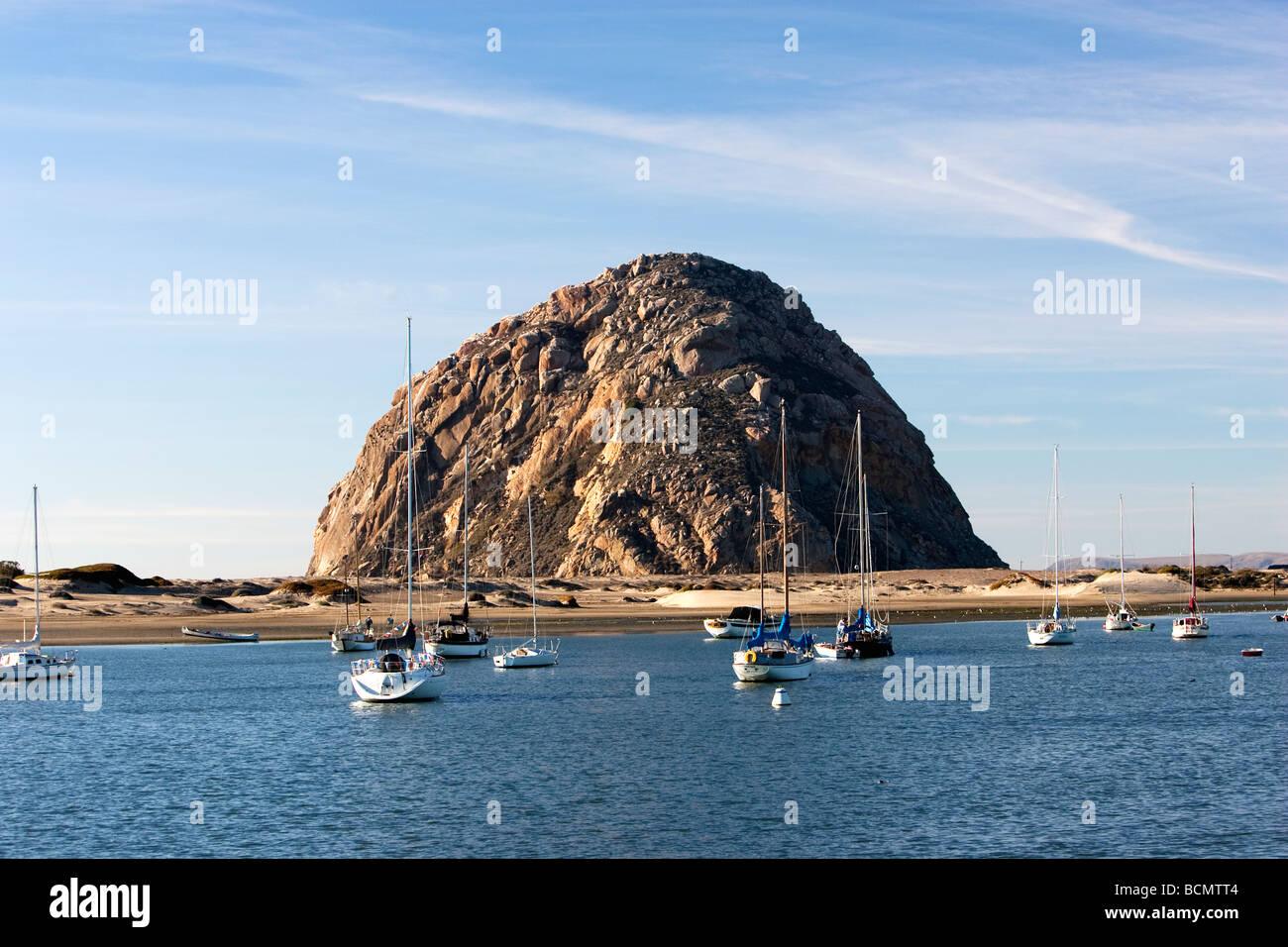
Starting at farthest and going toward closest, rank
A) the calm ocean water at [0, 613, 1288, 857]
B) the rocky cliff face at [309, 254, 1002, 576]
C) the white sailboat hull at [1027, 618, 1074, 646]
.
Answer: the rocky cliff face at [309, 254, 1002, 576], the white sailboat hull at [1027, 618, 1074, 646], the calm ocean water at [0, 613, 1288, 857]

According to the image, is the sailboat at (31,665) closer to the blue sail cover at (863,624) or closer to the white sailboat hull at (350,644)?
the white sailboat hull at (350,644)

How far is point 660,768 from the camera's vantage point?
42.3 m

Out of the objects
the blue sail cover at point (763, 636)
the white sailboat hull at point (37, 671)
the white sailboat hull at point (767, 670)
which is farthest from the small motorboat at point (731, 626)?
the white sailboat hull at point (37, 671)

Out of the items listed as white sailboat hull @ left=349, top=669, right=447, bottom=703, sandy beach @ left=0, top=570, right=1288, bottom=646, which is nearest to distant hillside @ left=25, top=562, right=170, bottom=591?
sandy beach @ left=0, top=570, right=1288, bottom=646

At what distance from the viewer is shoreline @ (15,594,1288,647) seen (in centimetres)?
11125

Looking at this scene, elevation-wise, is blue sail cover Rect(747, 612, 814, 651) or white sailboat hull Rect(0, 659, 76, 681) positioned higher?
blue sail cover Rect(747, 612, 814, 651)

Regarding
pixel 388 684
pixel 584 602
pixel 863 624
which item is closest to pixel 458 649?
pixel 388 684

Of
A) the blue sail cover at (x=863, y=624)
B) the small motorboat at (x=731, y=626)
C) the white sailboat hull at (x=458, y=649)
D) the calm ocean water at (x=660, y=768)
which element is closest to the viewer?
the calm ocean water at (x=660, y=768)

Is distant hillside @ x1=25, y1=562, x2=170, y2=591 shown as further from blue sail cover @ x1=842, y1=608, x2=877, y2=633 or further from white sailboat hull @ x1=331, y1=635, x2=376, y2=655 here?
blue sail cover @ x1=842, y1=608, x2=877, y2=633

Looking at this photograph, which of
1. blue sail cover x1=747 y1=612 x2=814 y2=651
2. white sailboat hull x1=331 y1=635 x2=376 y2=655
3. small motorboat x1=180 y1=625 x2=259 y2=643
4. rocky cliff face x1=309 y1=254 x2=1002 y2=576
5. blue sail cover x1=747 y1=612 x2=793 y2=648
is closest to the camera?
blue sail cover x1=747 y1=612 x2=793 y2=648

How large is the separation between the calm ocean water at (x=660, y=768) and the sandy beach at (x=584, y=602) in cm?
4213

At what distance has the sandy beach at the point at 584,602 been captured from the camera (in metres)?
117

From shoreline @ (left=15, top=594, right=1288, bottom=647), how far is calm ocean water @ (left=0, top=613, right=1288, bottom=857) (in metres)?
35.9
